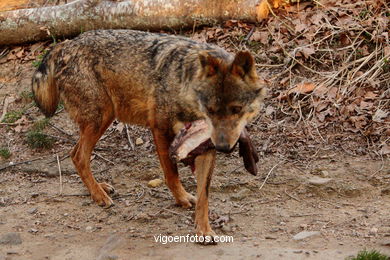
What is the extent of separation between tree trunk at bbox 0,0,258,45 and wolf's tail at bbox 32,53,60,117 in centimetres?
309

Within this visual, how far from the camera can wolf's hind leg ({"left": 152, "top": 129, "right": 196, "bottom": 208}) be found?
572 centimetres

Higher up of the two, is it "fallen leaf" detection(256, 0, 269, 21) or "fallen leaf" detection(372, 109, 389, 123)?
"fallen leaf" detection(256, 0, 269, 21)

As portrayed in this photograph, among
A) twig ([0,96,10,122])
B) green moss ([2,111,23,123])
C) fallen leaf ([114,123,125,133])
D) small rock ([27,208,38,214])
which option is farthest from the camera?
twig ([0,96,10,122])

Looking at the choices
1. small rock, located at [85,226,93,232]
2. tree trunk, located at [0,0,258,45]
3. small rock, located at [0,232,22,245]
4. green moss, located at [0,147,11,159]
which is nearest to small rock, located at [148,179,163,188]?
small rock, located at [85,226,93,232]

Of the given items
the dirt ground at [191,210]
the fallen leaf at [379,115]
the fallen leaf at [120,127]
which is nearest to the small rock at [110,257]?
the dirt ground at [191,210]

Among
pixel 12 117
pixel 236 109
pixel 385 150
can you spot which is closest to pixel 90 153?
pixel 236 109

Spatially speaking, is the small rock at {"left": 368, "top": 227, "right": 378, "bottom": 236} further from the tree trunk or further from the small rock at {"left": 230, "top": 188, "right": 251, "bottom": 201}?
the tree trunk

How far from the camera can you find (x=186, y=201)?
6.04 metres

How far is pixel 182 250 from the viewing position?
16.9ft

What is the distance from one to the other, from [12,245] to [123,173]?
1.87 meters

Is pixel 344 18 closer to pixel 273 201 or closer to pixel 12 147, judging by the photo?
pixel 273 201

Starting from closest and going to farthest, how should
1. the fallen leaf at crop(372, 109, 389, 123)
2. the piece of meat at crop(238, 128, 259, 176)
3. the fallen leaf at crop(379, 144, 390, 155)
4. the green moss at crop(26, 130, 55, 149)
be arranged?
the piece of meat at crop(238, 128, 259, 176), the fallen leaf at crop(379, 144, 390, 155), the fallen leaf at crop(372, 109, 389, 123), the green moss at crop(26, 130, 55, 149)

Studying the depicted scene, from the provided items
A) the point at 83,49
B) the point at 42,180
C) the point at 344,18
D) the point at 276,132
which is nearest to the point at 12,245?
the point at 42,180

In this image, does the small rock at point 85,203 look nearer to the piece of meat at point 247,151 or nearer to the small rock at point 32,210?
the small rock at point 32,210
